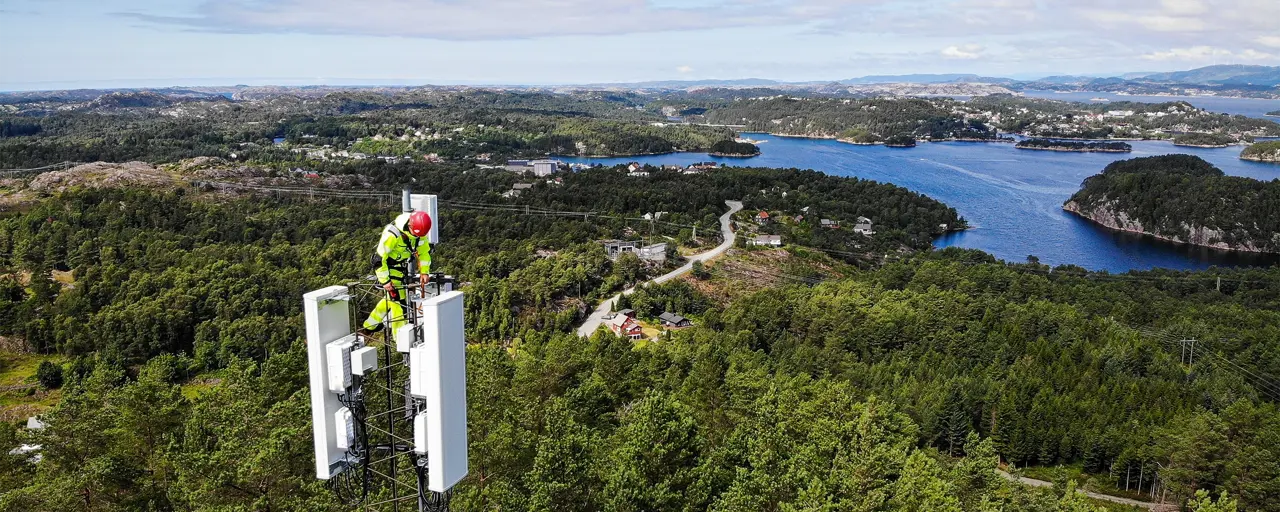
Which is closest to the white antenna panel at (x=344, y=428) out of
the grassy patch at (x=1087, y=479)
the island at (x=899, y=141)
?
the grassy patch at (x=1087, y=479)

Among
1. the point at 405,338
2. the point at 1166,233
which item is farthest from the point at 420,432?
the point at 1166,233

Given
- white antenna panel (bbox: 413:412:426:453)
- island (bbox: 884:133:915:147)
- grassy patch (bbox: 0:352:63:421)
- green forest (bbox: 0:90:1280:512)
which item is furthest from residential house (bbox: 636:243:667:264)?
island (bbox: 884:133:915:147)

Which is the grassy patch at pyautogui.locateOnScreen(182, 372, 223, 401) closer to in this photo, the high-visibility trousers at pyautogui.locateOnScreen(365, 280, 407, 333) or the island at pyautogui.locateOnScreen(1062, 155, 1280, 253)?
the high-visibility trousers at pyautogui.locateOnScreen(365, 280, 407, 333)

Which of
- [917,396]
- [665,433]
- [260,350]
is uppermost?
[665,433]

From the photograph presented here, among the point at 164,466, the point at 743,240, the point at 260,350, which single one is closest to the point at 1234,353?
the point at 743,240

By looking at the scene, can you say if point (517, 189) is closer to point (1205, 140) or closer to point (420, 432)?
point (420, 432)

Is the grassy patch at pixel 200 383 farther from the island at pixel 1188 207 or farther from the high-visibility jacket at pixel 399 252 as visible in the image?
the island at pixel 1188 207

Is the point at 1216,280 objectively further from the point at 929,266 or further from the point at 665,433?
the point at 665,433
